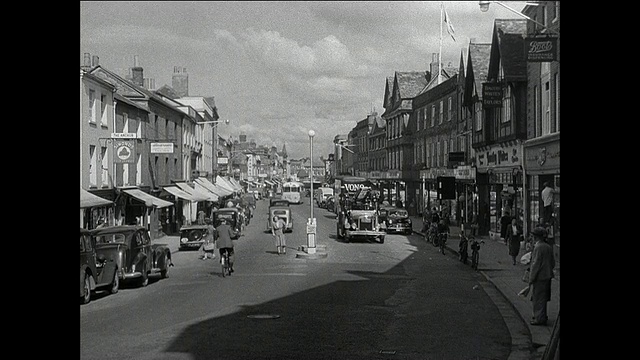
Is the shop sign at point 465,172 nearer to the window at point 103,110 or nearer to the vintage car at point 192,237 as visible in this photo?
the vintage car at point 192,237

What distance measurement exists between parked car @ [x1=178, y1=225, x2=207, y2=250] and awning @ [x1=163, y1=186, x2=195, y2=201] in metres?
8.63

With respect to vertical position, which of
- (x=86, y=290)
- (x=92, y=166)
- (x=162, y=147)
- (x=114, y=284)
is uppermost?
(x=162, y=147)

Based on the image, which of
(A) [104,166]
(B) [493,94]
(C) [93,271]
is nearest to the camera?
(C) [93,271]

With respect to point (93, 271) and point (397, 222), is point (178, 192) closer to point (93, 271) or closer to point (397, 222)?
point (397, 222)

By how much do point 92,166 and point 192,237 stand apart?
535cm

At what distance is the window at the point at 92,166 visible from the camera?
27.3 metres

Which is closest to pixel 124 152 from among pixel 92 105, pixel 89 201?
pixel 92 105

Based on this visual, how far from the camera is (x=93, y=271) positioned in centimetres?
1591

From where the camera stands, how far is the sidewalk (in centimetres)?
1155

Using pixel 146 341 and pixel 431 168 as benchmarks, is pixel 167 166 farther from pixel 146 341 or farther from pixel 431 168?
pixel 146 341

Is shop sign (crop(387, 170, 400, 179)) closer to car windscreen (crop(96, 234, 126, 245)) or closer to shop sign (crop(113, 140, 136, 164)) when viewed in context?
shop sign (crop(113, 140, 136, 164))
